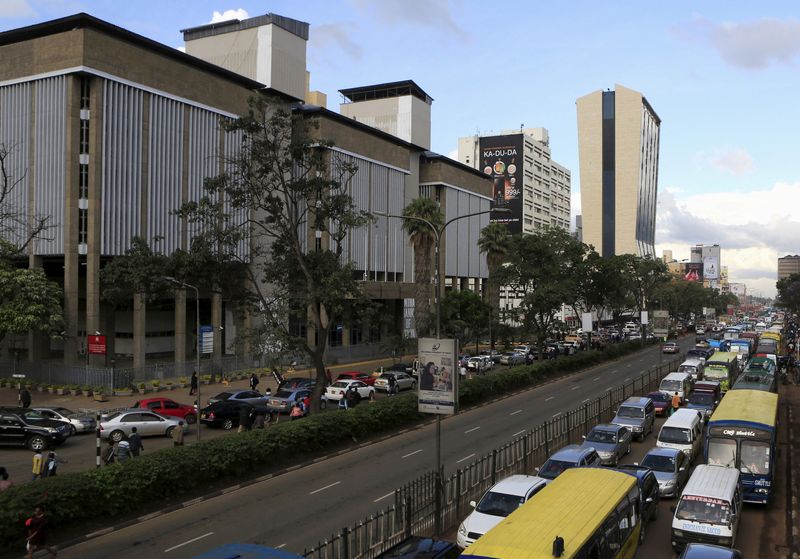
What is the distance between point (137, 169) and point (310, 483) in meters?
34.6

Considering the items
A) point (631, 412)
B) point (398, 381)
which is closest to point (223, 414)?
point (398, 381)

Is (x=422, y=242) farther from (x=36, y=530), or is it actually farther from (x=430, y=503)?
(x=36, y=530)

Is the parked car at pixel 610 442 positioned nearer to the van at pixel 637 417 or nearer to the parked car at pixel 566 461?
the van at pixel 637 417

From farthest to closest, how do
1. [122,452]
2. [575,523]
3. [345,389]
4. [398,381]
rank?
1. [398,381]
2. [345,389]
3. [122,452]
4. [575,523]

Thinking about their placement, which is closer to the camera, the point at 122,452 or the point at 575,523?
the point at 575,523

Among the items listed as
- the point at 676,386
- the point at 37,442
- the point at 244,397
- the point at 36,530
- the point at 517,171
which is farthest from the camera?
the point at 517,171

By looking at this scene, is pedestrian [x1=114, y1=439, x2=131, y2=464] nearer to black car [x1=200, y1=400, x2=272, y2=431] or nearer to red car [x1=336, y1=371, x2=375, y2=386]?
black car [x1=200, y1=400, x2=272, y2=431]

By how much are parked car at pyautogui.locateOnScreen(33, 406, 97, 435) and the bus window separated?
2579cm

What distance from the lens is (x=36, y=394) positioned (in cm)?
4266

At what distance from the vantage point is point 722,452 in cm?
2166

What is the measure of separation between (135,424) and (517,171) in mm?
119235

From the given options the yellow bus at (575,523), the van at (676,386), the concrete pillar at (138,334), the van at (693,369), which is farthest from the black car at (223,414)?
the van at (693,369)

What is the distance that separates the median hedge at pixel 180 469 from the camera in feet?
53.3

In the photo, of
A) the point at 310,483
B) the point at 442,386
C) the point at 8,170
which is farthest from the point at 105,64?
the point at 442,386
